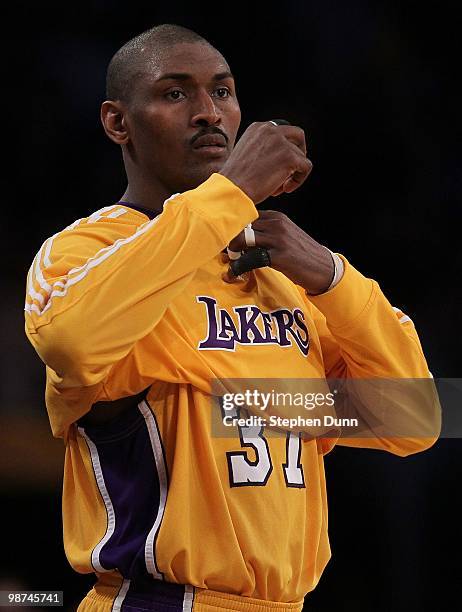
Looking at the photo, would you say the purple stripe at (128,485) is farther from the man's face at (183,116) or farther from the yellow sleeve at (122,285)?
the man's face at (183,116)

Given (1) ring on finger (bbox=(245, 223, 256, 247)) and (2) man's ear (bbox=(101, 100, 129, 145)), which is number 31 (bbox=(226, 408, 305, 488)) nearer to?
(1) ring on finger (bbox=(245, 223, 256, 247))

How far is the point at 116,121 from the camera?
1.95m

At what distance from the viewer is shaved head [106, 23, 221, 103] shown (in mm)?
1882

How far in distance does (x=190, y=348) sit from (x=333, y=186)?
195 cm

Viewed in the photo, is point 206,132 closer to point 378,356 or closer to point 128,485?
point 378,356

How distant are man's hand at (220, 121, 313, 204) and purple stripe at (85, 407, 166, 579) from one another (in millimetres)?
407

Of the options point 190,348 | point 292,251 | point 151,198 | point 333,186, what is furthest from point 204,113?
point 333,186

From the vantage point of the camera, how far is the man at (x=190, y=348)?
1.52 meters

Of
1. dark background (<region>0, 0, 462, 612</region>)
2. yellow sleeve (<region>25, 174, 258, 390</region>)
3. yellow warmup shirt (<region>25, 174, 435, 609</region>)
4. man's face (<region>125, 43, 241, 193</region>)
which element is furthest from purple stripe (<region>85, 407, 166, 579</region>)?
dark background (<region>0, 0, 462, 612</region>)

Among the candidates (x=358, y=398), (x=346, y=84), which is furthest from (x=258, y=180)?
(x=346, y=84)

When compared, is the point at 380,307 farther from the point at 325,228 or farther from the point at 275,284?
the point at 325,228

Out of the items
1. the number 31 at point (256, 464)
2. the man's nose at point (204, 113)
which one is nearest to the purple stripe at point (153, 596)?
the number 31 at point (256, 464)

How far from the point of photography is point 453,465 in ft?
10.9

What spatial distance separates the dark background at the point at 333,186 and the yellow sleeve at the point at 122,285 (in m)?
1.47
